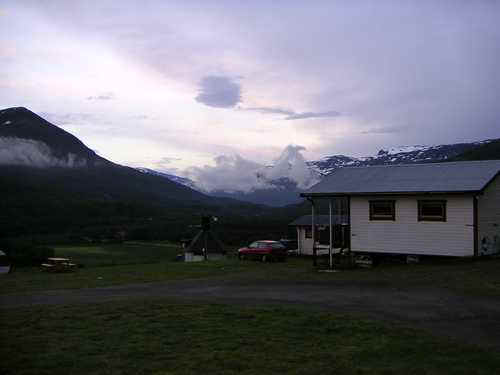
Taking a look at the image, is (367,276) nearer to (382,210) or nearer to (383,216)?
(383,216)

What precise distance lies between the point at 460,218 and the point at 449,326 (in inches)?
522

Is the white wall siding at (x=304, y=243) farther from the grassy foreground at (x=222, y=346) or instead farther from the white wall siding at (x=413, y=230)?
the grassy foreground at (x=222, y=346)

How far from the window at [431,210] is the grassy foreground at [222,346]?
13.1 metres

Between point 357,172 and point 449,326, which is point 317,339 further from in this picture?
point 357,172

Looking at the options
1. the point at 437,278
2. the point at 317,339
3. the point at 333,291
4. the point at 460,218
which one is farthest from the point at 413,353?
the point at 460,218

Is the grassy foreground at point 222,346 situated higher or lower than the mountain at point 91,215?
lower

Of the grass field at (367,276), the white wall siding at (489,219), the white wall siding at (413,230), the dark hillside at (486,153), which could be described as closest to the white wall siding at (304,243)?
the white wall siding at (413,230)

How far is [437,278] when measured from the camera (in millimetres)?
17469

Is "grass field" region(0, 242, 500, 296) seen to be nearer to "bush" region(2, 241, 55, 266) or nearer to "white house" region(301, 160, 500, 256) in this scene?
"white house" region(301, 160, 500, 256)

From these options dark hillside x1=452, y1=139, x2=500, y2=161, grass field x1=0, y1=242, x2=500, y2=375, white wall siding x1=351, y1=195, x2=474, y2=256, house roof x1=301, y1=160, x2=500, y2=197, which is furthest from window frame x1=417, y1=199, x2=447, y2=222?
dark hillside x1=452, y1=139, x2=500, y2=161

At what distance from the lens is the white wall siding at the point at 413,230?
22062 mm

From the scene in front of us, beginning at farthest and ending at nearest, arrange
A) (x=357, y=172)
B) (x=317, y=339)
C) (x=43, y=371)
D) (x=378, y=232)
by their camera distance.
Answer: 1. (x=357, y=172)
2. (x=378, y=232)
3. (x=317, y=339)
4. (x=43, y=371)

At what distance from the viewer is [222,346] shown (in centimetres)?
862

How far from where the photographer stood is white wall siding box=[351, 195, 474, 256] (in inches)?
869
